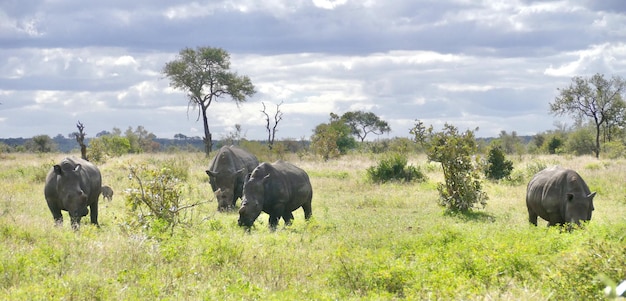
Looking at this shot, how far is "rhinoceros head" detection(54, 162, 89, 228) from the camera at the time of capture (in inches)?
572

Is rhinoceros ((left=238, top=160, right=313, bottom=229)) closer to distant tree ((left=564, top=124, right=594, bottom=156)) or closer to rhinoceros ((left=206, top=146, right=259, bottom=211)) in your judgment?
rhinoceros ((left=206, top=146, right=259, bottom=211))

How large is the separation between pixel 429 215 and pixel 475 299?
12517 millimetres

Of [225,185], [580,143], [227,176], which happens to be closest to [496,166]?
[227,176]

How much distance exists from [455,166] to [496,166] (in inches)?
359

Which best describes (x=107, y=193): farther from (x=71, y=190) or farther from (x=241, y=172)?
(x=71, y=190)

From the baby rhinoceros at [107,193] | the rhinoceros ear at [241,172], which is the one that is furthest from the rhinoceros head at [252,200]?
the baby rhinoceros at [107,193]

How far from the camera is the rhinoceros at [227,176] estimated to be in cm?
1979

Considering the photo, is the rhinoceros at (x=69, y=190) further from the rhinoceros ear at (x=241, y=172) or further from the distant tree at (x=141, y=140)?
the distant tree at (x=141, y=140)

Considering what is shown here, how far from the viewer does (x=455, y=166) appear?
850 inches

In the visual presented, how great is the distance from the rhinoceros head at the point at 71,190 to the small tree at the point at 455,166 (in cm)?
1144

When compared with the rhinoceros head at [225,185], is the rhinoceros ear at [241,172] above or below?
A: above

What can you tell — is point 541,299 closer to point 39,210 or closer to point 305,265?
point 305,265

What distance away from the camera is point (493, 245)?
35.5 ft

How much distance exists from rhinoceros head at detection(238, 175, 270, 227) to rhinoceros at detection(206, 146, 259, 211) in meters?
4.14
